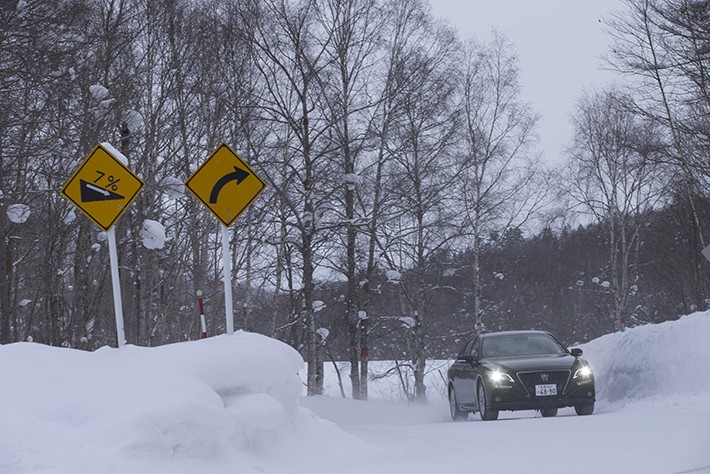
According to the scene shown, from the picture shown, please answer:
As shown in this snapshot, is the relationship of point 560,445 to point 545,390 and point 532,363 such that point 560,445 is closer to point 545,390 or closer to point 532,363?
point 545,390

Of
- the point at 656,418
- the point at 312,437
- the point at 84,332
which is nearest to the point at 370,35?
the point at 84,332

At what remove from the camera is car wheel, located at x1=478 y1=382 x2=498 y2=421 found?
15914 mm

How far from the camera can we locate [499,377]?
51.9 feet

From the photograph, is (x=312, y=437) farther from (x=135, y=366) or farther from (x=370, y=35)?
(x=370, y=35)

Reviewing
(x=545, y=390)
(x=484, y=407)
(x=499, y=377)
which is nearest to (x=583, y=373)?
(x=545, y=390)

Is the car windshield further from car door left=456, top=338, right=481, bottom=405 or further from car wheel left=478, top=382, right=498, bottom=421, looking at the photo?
car wheel left=478, top=382, right=498, bottom=421

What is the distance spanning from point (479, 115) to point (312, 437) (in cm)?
2622

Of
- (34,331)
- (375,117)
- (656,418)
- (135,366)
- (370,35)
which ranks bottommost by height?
(656,418)

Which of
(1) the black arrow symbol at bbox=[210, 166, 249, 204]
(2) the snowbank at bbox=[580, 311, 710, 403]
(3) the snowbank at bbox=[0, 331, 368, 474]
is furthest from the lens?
(2) the snowbank at bbox=[580, 311, 710, 403]

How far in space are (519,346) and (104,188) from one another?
821 cm

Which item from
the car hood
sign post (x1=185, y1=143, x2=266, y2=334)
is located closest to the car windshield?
the car hood

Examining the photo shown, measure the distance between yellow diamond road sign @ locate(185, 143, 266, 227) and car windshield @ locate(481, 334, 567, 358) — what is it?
20.8 feet

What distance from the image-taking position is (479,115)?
3544cm

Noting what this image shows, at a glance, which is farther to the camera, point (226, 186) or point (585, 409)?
point (585, 409)
